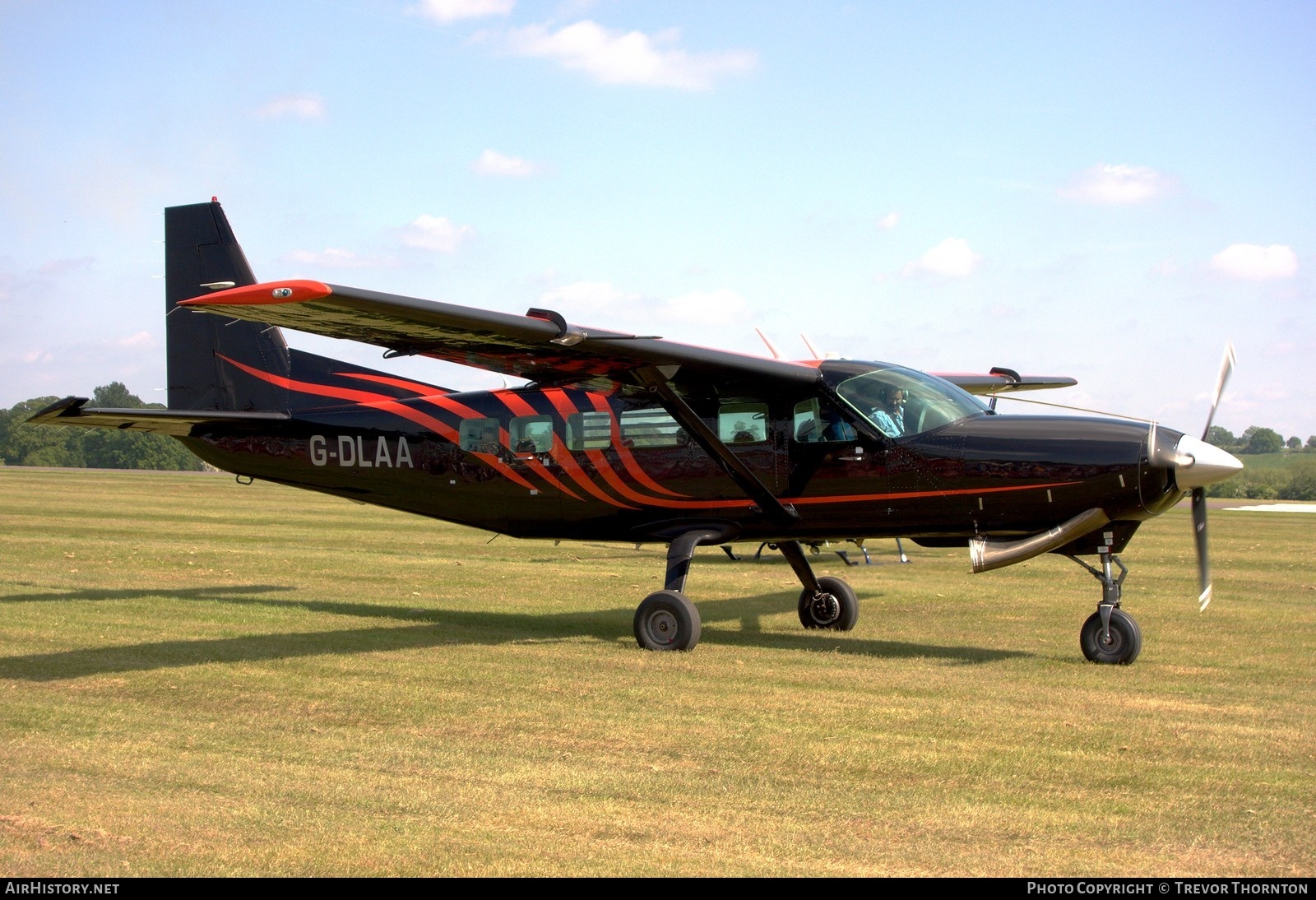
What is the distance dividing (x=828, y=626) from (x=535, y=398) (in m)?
4.11

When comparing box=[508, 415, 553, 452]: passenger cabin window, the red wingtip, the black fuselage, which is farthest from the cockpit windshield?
the red wingtip

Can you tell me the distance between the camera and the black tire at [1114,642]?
10.8m

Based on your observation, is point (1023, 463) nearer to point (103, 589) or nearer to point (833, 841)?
point (833, 841)

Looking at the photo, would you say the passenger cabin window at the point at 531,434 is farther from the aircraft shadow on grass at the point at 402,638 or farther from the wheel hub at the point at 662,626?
the wheel hub at the point at 662,626

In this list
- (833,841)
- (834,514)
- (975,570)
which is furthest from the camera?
(834,514)

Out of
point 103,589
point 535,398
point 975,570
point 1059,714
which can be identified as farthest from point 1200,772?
point 103,589

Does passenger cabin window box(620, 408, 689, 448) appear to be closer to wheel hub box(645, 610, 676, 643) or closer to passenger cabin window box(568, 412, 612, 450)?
passenger cabin window box(568, 412, 612, 450)

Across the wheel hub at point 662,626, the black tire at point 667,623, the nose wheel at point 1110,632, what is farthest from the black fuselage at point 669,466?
the wheel hub at point 662,626

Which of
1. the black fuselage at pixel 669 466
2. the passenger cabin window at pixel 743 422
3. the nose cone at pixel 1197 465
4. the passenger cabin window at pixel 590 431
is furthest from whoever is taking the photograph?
the passenger cabin window at pixel 590 431

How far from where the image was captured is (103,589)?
15.5m

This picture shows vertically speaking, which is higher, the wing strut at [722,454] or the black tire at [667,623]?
the wing strut at [722,454]

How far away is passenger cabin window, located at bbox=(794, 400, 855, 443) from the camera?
11.6 metres

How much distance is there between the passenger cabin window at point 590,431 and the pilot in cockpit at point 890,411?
290cm

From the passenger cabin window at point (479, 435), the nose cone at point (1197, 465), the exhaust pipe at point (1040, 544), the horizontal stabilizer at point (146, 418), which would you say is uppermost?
the horizontal stabilizer at point (146, 418)
